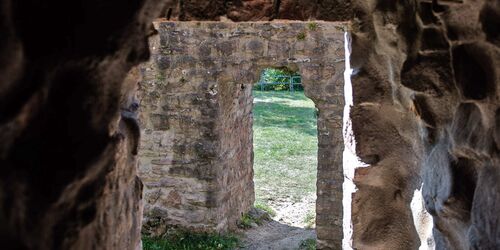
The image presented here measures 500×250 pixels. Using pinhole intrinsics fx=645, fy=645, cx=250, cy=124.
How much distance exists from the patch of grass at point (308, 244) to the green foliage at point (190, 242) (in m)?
0.65

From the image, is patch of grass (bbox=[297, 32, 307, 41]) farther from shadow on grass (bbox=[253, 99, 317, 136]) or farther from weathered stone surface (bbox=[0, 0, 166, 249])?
shadow on grass (bbox=[253, 99, 317, 136])

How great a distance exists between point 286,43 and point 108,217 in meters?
4.45

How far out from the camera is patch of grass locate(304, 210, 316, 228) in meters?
7.24

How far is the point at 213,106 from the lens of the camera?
6164 millimetres

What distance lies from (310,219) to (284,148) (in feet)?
9.97

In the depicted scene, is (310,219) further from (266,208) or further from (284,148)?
(284,148)

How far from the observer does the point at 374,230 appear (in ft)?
10.0

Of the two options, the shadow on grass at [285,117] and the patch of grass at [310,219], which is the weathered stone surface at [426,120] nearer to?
the patch of grass at [310,219]

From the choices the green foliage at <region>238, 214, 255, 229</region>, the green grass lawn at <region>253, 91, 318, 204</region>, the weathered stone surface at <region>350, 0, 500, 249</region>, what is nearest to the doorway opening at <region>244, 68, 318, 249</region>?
the green grass lawn at <region>253, 91, 318, 204</region>

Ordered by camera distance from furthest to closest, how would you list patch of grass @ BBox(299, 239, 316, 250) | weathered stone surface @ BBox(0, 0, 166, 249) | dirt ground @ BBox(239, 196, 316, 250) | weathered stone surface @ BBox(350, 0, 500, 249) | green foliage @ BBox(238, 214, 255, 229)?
green foliage @ BBox(238, 214, 255, 229), dirt ground @ BBox(239, 196, 316, 250), patch of grass @ BBox(299, 239, 316, 250), weathered stone surface @ BBox(350, 0, 500, 249), weathered stone surface @ BBox(0, 0, 166, 249)

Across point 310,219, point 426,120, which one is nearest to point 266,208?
point 310,219

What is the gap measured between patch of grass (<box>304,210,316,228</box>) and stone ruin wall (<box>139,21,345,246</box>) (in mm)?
1060

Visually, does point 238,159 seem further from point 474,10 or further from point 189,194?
point 474,10

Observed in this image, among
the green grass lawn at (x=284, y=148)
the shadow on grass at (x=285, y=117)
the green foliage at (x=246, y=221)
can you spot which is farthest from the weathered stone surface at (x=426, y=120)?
the shadow on grass at (x=285, y=117)
